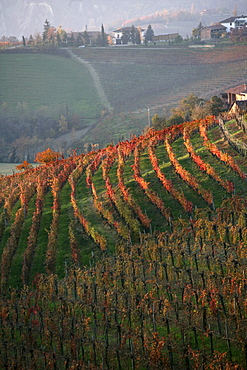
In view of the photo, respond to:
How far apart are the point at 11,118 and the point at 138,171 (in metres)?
85.7

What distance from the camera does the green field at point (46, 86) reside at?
116 meters

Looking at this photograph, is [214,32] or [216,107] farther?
[214,32]

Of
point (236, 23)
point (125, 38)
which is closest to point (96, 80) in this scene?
point (125, 38)

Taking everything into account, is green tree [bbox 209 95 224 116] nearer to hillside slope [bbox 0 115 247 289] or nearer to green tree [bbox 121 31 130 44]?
hillside slope [bbox 0 115 247 289]

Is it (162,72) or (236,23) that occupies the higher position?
(236,23)

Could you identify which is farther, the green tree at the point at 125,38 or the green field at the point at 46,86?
the green tree at the point at 125,38

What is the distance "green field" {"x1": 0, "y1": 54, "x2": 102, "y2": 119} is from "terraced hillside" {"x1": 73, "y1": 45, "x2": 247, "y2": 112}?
4.99 m

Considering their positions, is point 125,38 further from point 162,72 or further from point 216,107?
point 216,107

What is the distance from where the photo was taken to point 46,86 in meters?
128

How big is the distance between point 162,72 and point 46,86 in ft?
93.0

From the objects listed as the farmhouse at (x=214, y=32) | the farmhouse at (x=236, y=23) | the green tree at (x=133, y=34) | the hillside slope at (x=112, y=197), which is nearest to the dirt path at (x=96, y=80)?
the green tree at (x=133, y=34)

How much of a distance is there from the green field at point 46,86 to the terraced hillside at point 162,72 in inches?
197

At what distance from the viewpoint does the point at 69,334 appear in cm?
1598

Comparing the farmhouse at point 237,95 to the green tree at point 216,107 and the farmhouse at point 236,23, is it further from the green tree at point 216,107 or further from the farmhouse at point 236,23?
the farmhouse at point 236,23
